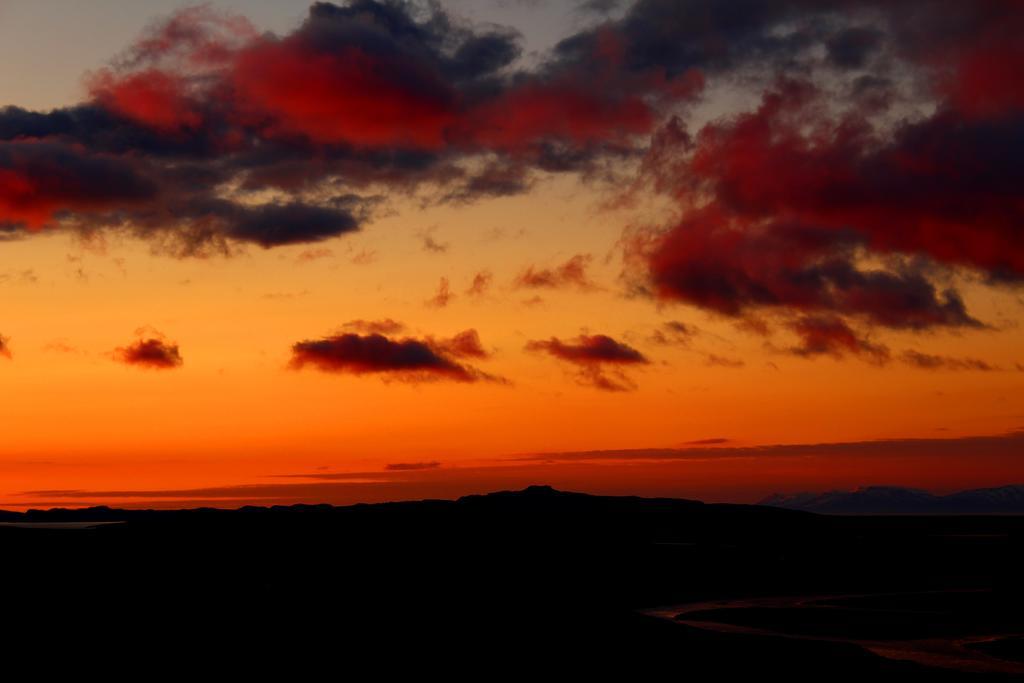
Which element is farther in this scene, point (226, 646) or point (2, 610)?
point (2, 610)

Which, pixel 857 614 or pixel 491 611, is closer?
pixel 491 611

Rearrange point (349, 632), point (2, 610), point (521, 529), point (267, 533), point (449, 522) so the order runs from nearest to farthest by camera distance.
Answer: point (349, 632), point (2, 610), point (267, 533), point (521, 529), point (449, 522)

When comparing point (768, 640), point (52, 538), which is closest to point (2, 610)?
point (768, 640)

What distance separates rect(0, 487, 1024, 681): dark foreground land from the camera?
44.8 m

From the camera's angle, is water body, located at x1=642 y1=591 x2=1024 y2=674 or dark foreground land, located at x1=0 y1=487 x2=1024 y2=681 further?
water body, located at x1=642 y1=591 x2=1024 y2=674

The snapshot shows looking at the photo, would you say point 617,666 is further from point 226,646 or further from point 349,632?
point 226,646

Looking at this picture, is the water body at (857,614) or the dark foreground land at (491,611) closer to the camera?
the dark foreground land at (491,611)

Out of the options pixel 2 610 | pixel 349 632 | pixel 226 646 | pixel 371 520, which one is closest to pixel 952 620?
pixel 349 632

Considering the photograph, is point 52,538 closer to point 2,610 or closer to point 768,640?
point 2,610

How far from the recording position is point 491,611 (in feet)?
198

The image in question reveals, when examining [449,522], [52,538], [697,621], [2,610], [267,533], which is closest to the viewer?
[2,610]

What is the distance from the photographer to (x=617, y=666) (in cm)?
4566

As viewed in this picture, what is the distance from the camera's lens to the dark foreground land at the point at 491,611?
44.8 meters

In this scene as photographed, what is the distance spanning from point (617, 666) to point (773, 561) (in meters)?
77.0
